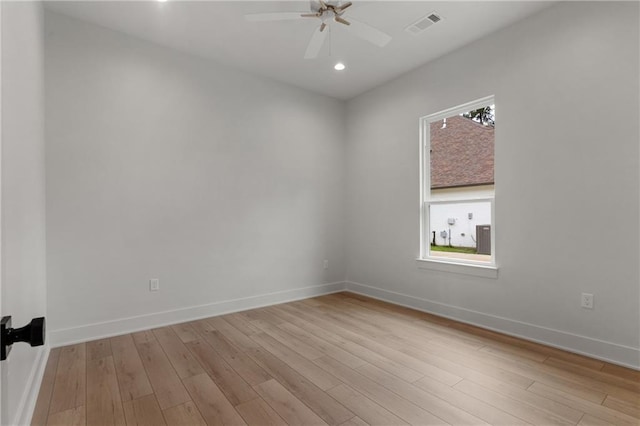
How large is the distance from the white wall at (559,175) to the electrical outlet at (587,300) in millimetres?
48

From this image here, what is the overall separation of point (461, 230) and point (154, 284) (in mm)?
3331

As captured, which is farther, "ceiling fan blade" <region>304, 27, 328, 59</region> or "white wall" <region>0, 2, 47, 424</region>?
"ceiling fan blade" <region>304, 27, 328, 59</region>

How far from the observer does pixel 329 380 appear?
2180 millimetres

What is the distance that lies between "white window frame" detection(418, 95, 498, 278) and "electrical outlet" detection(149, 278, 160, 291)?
2.91 m

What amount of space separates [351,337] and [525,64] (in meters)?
2.98

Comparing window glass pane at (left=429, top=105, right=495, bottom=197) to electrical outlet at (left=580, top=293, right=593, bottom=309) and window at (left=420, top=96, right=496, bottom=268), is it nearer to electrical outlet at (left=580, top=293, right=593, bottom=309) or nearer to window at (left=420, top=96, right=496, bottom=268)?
window at (left=420, top=96, right=496, bottom=268)

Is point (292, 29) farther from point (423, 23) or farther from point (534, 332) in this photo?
point (534, 332)

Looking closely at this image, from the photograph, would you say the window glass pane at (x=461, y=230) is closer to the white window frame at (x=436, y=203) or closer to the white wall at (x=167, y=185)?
the white window frame at (x=436, y=203)

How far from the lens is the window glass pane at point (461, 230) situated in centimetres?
329

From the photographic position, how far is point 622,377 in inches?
86.1

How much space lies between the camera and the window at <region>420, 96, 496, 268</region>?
3.27m

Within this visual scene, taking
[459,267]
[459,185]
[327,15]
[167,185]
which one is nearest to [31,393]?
[167,185]

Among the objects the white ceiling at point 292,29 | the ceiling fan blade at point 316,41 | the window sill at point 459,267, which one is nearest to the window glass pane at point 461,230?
the window sill at point 459,267

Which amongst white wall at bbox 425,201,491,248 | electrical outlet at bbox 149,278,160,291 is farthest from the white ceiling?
electrical outlet at bbox 149,278,160,291
